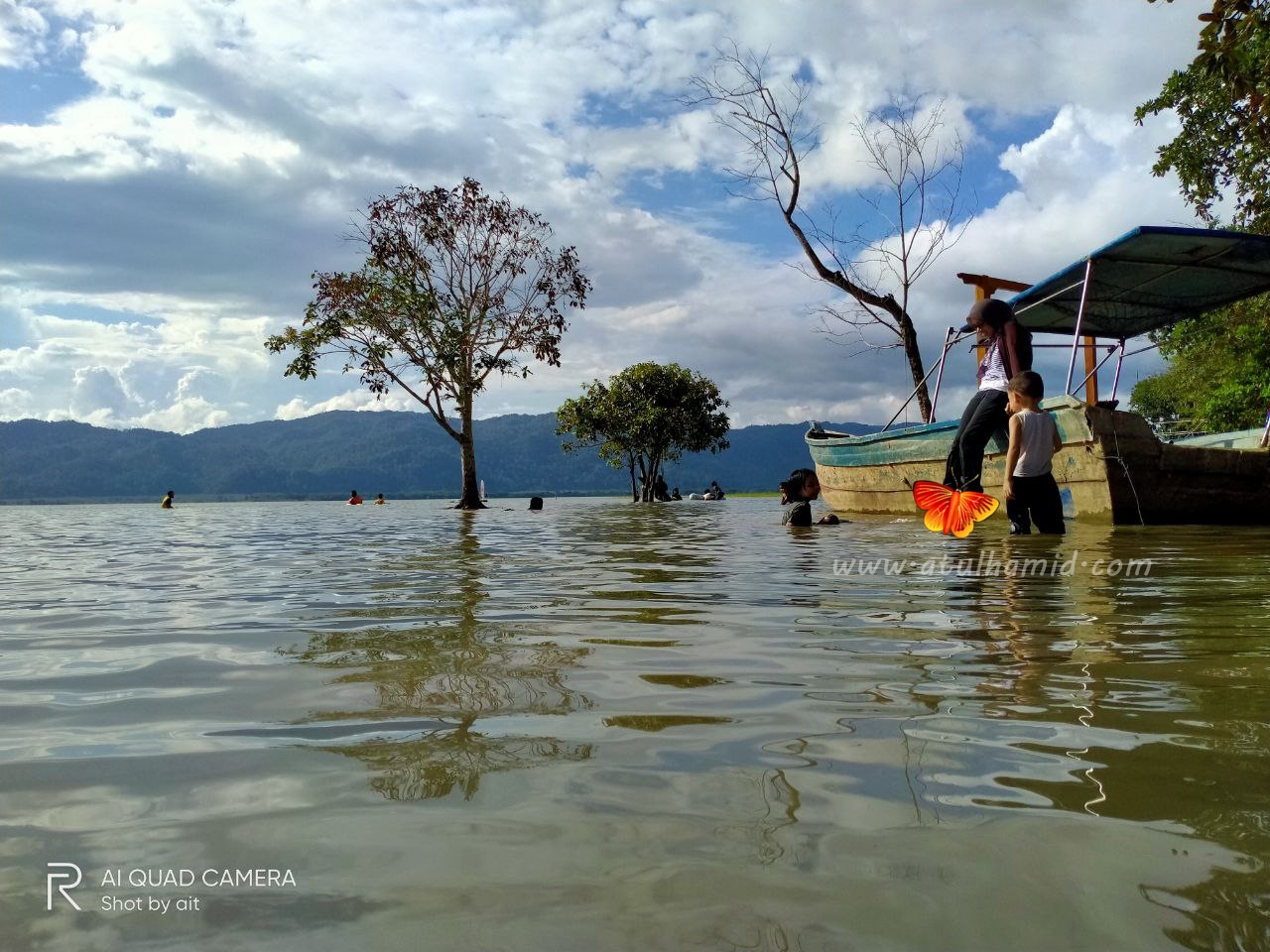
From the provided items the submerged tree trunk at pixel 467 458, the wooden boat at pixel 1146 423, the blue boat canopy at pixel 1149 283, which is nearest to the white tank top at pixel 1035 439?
the wooden boat at pixel 1146 423

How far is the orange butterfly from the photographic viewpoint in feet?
28.0

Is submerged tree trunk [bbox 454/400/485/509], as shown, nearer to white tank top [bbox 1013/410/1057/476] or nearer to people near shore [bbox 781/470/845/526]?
people near shore [bbox 781/470/845/526]

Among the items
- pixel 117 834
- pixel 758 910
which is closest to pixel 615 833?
pixel 758 910

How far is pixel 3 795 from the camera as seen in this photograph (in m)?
1.64

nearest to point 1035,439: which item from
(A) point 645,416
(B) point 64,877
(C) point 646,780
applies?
(C) point 646,780

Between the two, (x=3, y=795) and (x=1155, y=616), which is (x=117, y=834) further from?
(x=1155, y=616)

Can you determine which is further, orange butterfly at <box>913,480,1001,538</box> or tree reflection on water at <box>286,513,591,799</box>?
orange butterfly at <box>913,480,1001,538</box>

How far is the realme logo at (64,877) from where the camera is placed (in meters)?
1.24

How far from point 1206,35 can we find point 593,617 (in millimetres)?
4684

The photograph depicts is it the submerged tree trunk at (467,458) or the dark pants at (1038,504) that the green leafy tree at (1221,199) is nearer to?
the dark pants at (1038,504)

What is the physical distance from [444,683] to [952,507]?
7.25 meters

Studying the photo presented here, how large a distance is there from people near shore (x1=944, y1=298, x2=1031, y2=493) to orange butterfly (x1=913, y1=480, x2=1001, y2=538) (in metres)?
0.34

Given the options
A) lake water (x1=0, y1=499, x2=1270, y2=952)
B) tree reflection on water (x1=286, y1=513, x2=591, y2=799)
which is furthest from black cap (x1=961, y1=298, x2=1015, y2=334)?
tree reflection on water (x1=286, y1=513, x2=591, y2=799)

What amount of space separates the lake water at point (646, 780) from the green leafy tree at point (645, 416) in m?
51.6
